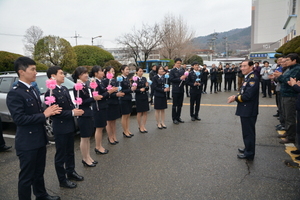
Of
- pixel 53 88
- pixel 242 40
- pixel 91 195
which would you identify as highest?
pixel 242 40

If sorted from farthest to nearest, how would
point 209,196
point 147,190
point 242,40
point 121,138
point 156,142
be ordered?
point 242,40
point 121,138
point 156,142
point 147,190
point 209,196

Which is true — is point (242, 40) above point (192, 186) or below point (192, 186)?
above

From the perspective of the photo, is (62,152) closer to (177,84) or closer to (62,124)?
(62,124)

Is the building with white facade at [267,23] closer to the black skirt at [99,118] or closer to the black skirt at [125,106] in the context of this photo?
the black skirt at [125,106]

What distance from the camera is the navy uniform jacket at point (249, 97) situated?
13.9 ft

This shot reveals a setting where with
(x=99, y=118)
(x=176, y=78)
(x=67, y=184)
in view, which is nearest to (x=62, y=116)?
(x=67, y=184)

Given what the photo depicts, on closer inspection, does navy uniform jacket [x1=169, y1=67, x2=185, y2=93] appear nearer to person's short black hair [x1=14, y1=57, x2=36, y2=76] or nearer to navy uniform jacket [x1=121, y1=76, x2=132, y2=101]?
navy uniform jacket [x1=121, y1=76, x2=132, y2=101]

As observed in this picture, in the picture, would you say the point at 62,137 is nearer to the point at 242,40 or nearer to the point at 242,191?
the point at 242,191

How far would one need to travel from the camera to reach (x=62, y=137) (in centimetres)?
343

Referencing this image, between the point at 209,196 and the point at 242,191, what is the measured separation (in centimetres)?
56

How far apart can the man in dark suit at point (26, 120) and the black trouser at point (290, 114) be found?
517 centimetres

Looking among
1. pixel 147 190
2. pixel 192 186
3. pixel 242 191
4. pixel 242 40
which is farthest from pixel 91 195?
pixel 242 40

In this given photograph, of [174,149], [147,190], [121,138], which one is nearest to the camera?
[147,190]

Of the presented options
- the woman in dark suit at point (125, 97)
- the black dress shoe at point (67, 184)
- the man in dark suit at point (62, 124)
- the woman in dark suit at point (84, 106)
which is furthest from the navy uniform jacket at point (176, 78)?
the black dress shoe at point (67, 184)
